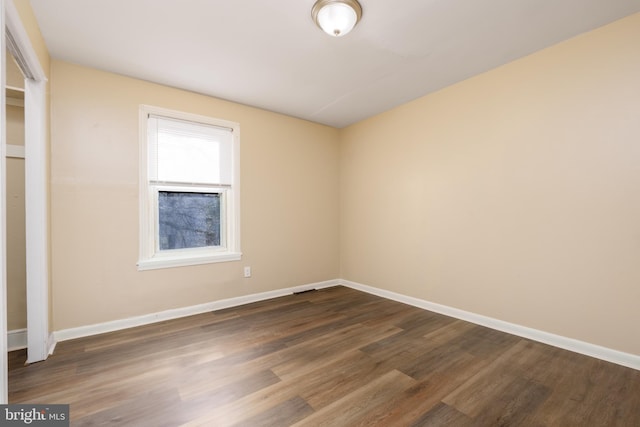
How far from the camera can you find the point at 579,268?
7.48 feet

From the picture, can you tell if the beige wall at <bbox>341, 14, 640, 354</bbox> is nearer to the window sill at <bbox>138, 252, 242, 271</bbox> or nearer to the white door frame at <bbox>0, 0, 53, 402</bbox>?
the window sill at <bbox>138, 252, 242, 271</bbox>

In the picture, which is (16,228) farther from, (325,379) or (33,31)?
(325,379)

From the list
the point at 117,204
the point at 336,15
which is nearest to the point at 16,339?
the point at 117,204

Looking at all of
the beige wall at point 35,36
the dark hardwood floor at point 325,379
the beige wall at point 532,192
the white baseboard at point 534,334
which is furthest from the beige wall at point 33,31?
the white baseboard at point 534,334

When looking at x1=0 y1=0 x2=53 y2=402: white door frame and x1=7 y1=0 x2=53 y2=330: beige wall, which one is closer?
x1=7 y1=0 x2=53 y2=330: beige wall

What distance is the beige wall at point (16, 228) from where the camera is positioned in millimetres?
2402

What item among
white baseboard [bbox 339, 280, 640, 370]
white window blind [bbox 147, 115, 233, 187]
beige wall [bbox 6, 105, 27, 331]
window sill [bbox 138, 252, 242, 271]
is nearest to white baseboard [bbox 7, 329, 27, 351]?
beige wall [bbox 6, 105, 27, 331]

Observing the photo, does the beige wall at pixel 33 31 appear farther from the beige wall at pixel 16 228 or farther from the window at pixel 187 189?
the window at pixel 187 189

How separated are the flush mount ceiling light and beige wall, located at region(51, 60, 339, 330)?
6.08 ft

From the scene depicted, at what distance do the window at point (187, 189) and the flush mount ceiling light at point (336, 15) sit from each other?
1.86 metres

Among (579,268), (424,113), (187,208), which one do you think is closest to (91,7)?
(187,208)

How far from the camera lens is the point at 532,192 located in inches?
99.0

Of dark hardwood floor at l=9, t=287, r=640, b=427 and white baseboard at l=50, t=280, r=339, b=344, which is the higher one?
white baseboard at l=50, t=280, r=339, b=344

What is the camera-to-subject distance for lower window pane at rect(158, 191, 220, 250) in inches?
→ 124
